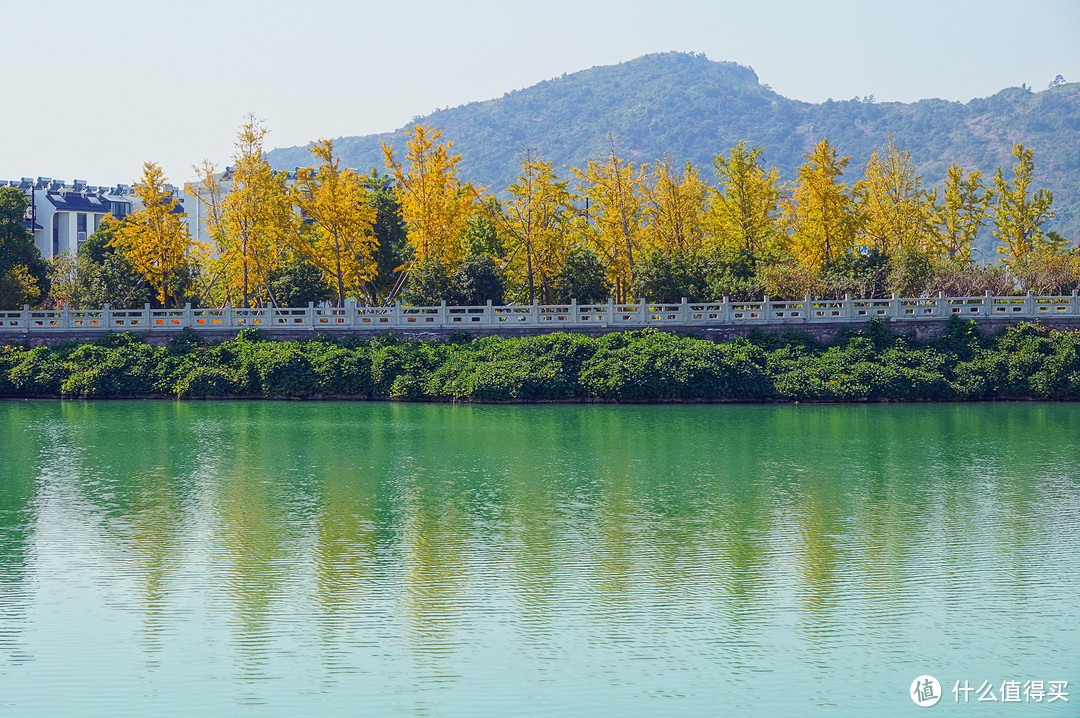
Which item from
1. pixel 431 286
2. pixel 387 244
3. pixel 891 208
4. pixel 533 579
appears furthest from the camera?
pixel 387 244

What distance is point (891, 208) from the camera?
42.7 m

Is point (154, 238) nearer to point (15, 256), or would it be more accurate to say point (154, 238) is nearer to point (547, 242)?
point (15, 256)

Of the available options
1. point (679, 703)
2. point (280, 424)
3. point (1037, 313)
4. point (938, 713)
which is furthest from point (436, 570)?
point (1037, 313)

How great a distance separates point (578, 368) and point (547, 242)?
8.93 metres

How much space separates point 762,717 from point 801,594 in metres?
3.12

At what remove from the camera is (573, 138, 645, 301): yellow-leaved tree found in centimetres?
4122

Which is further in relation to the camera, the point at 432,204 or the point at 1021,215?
the point at 1021,215

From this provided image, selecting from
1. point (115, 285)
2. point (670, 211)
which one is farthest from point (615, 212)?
point (115, 285)

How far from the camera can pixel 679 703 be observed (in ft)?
28.8

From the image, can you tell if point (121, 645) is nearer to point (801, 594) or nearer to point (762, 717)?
point (762, 717)

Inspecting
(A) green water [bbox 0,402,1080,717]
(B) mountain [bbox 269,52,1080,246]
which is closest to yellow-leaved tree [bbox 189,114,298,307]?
(A) green water [bbox 0,402,1080,717]

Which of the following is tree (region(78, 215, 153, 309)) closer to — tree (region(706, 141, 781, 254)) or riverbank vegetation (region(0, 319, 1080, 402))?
riverbank vegetation (region(0, 319, 1080, 402))

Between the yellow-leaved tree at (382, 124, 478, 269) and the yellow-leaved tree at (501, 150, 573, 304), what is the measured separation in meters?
1.92

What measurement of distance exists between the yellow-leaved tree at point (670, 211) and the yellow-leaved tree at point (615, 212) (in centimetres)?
50
